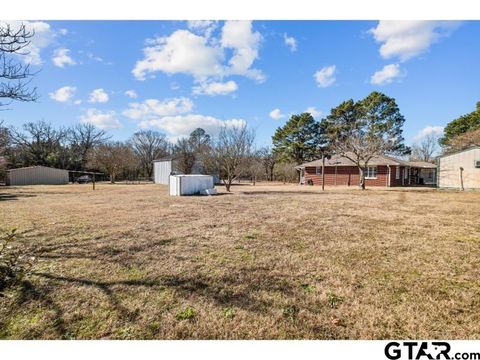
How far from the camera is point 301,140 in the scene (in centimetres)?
3703

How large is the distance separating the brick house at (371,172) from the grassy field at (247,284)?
19452 millimetres

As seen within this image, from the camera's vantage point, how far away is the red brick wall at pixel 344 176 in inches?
945

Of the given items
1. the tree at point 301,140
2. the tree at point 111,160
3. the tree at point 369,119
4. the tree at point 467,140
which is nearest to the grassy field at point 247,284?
the tree at point 467,140

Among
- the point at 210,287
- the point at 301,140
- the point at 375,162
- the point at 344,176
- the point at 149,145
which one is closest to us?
the point at 210,287

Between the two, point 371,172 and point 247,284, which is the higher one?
point 371,172

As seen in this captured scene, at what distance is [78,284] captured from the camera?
3156 millimetres

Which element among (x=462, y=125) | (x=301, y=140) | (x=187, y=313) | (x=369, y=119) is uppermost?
(x=369, y=119)

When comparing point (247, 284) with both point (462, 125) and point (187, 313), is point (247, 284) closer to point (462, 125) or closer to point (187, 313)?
point (187, 313)

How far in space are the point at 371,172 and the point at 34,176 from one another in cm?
3529

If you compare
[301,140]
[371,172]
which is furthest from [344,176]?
[301,140]

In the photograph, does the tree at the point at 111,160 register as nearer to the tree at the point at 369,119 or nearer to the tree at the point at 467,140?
the tree at the point at 369,119
